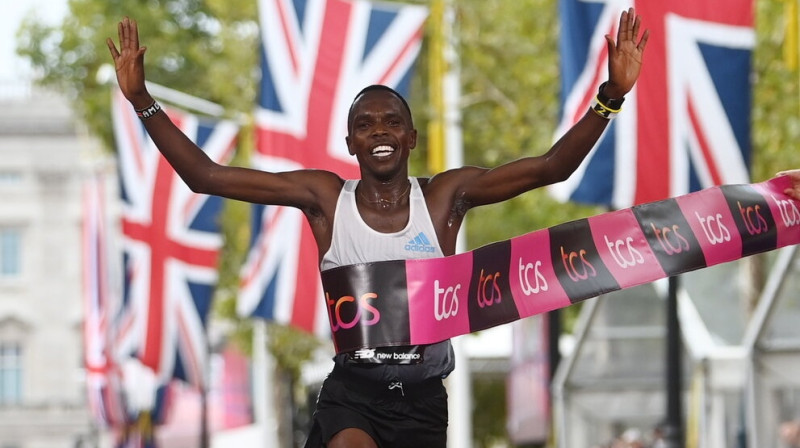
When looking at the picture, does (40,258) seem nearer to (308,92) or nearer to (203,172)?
(308,92)

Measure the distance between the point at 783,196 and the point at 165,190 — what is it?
17380 millimetres

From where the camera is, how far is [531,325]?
28.4 m

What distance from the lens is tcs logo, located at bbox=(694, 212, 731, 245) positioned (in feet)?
24.0

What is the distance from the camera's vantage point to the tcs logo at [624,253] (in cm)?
711

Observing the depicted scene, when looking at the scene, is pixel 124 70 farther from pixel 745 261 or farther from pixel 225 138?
pixel 225 138

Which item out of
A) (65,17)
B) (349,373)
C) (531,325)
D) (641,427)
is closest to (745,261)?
(641,427)

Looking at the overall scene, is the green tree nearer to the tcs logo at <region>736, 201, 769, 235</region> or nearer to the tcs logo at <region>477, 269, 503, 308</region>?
the tcs logo at <region>736, 201, 769, 235</region>

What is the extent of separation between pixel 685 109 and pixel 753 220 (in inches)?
269

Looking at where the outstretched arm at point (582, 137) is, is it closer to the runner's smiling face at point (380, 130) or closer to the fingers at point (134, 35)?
the runner's smiling face at point (380, 130)

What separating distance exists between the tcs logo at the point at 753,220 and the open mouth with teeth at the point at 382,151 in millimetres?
1720

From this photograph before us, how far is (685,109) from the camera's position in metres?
14.3

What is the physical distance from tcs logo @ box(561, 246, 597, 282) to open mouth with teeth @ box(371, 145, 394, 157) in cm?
91

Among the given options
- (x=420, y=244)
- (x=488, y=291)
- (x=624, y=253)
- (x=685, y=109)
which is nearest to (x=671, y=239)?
(x=624, y=253)

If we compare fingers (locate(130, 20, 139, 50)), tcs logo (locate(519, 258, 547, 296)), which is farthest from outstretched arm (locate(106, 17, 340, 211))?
tcs logo (locate(519, 258, 547, 296))
